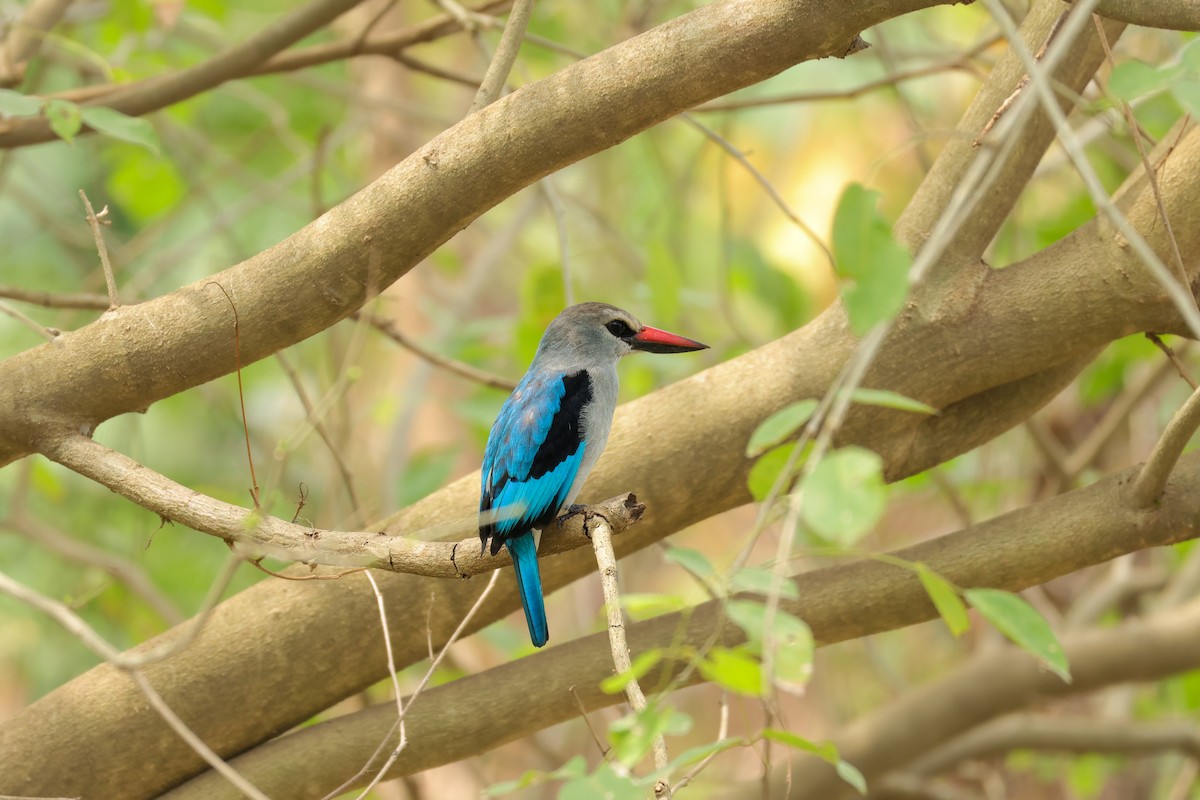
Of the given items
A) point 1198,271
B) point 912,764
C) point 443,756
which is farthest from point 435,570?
point 912,764

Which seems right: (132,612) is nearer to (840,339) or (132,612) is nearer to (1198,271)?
(840,339)

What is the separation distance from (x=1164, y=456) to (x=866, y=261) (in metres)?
1.26

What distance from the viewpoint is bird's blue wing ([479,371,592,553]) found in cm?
225

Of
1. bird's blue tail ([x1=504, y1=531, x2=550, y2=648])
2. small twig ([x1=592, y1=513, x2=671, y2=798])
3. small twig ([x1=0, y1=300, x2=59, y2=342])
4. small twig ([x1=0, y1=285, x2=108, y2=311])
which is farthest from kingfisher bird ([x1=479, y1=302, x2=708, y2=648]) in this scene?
small twig ([x1=0, y1=285, x2=108, y2=311])

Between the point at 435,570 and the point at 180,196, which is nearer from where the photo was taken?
the point at 435,570

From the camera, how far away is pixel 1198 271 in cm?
236

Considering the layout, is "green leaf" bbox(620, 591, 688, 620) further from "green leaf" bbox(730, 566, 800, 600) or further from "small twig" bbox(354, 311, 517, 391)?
"small twig" bbox(354, 311, 517, 391)

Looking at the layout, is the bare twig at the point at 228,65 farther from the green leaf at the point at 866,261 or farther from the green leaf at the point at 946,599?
the green leaf at the point at 946,599

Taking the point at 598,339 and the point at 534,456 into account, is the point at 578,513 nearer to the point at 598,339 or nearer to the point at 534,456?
the point at 534,456

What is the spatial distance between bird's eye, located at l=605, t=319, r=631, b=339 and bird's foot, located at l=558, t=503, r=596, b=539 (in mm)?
611

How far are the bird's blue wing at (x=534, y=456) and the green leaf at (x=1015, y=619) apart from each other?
41.9 inches

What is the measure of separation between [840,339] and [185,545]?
14.2ft

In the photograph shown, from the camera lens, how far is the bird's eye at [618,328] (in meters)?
2.87

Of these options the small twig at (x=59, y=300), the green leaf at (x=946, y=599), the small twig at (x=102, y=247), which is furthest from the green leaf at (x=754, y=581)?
the small twig at (x=59, y=300)
